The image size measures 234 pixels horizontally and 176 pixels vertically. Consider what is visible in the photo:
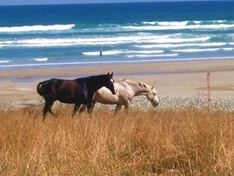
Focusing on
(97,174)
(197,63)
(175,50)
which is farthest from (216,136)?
(175,50)

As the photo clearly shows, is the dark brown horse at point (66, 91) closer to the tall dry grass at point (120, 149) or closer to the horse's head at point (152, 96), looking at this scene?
the horse's head at point (152, 96)

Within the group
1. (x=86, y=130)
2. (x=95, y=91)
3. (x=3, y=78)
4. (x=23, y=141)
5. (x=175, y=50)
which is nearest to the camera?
(x=23, y=141)

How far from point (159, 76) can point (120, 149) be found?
20500 millimetres

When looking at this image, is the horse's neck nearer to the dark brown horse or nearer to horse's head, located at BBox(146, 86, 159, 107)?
the dark brown horse

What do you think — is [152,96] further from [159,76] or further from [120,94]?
[159,76]

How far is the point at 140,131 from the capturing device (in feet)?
21.9

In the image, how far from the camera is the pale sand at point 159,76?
21.8 m

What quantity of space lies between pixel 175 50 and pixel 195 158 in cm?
3408

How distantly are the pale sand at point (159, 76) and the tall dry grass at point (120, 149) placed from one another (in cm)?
1315

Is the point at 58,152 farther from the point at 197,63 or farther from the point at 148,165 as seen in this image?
the point at 197,63

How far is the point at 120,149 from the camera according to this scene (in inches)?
242

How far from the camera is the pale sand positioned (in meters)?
21.8

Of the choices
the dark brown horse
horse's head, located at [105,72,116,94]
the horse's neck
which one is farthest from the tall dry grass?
horse's head, located at [105,72,116,94]

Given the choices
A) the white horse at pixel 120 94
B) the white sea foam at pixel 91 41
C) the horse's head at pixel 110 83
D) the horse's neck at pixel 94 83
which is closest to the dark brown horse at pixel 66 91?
the horse's neck at pixel 94 83
